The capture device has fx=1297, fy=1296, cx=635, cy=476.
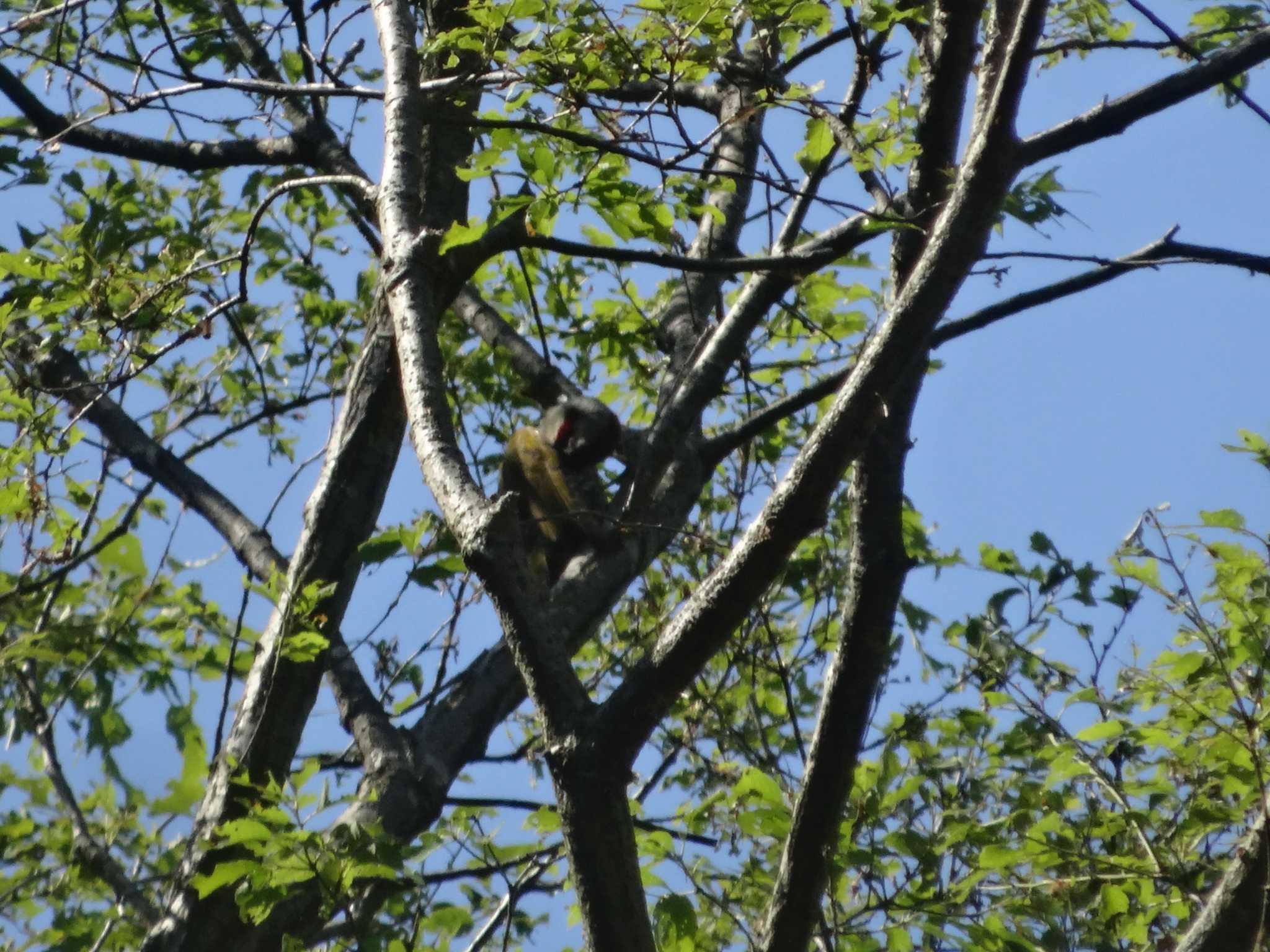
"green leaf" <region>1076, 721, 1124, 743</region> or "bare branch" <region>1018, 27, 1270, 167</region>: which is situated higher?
"bare branch" <region>1018, 27, 1270, 167</region>

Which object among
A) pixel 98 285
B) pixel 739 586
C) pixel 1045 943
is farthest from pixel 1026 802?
pixel 98 285

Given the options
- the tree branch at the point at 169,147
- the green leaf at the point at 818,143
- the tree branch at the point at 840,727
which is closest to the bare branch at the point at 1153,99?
the tree branch at the point at 840,727

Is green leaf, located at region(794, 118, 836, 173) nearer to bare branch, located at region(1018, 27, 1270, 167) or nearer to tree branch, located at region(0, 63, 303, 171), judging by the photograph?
bare branch, located at region(1018, 27, 1270, 167)

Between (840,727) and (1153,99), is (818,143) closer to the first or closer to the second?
(1153,99)

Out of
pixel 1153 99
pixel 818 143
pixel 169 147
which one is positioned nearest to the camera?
pixel 1153 99

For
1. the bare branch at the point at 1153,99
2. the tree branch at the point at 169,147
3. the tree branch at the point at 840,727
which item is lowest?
the tree branch at the point at 840,727

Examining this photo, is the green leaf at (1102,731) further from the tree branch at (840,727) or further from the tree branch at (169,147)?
the tree branch at (169,147)

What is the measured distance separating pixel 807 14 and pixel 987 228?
1.29m

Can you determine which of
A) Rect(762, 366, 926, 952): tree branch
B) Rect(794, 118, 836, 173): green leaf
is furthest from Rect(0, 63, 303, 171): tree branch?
Rect(762, 366, 926, 952): tree branch

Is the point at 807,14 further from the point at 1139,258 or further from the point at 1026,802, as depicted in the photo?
the point at 1026,802

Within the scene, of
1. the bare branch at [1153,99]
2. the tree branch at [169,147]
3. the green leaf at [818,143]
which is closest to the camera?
the bare branch at [1153,99]

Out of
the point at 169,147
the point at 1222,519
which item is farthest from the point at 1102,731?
the point at 169,147

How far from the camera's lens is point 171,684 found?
14.0 ft

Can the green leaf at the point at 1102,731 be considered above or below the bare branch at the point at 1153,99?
below
